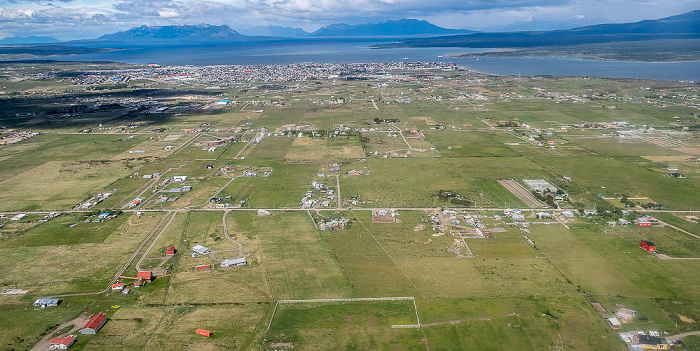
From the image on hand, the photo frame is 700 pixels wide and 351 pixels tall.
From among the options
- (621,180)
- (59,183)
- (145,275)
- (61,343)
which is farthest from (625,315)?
(59,183)

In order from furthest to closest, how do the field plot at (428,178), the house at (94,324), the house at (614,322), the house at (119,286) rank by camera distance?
1. the field plot at (428,178)
2. the house at (119,286)
3. the house at (94,324)
4. the house at (614,322)

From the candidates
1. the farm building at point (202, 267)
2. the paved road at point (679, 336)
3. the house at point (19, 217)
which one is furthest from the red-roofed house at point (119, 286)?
the paved road at point (679, 336)

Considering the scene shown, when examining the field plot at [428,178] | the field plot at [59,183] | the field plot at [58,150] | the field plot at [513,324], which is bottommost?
the field plot at [513,324]

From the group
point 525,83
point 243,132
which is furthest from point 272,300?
point 525,83

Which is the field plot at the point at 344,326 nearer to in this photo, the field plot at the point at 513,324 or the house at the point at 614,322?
the field plot at the point at 513,324

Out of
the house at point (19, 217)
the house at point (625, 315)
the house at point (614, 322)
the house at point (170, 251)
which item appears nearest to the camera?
the house at point (614, 322)

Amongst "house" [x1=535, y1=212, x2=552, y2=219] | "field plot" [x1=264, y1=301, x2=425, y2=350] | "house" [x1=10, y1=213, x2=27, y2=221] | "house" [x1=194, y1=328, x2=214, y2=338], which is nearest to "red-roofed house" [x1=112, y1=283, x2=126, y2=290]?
"house" [x1=194, y1=328, x2=214, y2=338]

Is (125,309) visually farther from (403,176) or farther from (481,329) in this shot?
(403,176)

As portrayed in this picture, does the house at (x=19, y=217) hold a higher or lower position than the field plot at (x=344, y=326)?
higher
